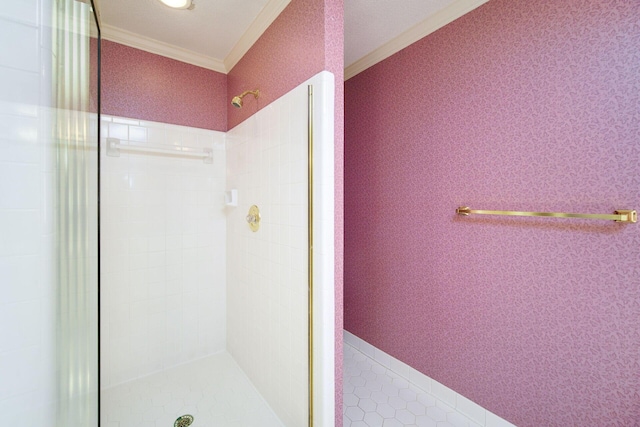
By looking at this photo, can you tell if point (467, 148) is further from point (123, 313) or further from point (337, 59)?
point (123, 313)

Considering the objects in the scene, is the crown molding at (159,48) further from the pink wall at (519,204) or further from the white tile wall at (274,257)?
the pink wall at (519,204)

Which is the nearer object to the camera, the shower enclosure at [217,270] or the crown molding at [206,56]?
the shower enclosure at [217,270]

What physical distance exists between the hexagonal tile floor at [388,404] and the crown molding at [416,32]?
7.15 ft

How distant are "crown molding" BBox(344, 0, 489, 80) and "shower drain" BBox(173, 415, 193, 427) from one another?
8.34 ft

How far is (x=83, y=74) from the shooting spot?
0.89 m

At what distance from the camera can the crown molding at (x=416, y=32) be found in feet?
4.54

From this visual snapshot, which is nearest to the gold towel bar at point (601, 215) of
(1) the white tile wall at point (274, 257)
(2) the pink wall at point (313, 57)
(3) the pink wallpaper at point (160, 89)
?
(2) the pink wall at point (313, 57)

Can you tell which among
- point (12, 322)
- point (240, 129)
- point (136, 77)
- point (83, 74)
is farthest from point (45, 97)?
point (136, 77)

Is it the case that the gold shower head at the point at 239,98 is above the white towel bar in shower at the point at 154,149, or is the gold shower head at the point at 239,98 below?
above

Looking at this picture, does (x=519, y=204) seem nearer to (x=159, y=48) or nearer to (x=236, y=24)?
(x=236, y=24)

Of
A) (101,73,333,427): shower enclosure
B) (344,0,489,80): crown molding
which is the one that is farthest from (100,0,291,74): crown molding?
(344,0,489,80): crown molding

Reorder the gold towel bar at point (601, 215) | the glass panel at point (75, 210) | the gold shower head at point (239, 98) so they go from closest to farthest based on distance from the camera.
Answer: the glass panel at point (75, 210) → the gold towel bar at point (601, 215) → the gold shower head at point (239, 98)

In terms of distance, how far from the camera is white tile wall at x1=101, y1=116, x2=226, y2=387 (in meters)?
1.69

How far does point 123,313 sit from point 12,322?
1.37 metres
